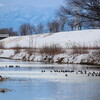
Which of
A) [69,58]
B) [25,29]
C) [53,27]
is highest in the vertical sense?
[25,29]

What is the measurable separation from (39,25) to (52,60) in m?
122

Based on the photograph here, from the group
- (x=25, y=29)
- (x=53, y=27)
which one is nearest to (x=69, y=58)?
(x=53, y=27)

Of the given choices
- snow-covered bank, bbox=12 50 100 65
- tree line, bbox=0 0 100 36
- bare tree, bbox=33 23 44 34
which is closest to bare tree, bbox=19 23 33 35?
bare tree, bbox=33 23 44 34

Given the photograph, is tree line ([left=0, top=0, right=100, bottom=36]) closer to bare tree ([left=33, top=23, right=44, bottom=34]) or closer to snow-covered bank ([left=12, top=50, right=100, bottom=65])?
snow-covered bank ([left=12, top=50, right=100, bottom=65])

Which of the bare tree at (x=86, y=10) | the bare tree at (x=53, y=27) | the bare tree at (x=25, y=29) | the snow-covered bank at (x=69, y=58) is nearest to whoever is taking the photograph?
the bare tree at (x=86, y=10)

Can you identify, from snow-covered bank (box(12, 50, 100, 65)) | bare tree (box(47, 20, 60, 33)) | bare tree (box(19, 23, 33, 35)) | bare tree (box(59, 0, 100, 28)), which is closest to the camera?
bare tree (box(59, 0, 100, 28))

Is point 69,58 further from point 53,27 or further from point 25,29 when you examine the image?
point 25,29

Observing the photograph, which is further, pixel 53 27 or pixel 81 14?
pixel 53 27

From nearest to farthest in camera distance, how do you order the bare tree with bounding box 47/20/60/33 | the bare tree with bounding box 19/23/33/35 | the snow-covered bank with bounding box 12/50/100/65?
the snow-covered bank with bounding box 12/50/100/65 < the bare tree with bounding box 47/20/60/33 < the bare tree with bounding box 19/23/33/35

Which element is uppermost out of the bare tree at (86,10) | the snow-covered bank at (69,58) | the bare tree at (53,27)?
the bare tree at (53,27)

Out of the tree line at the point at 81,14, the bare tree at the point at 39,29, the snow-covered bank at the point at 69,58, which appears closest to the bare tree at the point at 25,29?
the bare tree at the point at 39,29

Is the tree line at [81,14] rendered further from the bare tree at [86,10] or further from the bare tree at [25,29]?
the bare tree at [25,29]

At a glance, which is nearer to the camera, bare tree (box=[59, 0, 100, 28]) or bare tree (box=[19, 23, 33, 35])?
bare tree (box=[59, 0, 100, 28])

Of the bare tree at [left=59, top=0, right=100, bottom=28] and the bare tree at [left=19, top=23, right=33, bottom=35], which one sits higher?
the bare tree at [left=19, top=23, right=33, bottom=35]
